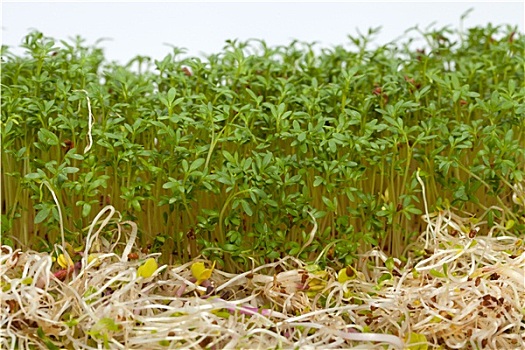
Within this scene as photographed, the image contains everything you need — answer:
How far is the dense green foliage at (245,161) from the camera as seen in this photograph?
151cm

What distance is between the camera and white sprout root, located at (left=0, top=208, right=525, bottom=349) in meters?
1.33

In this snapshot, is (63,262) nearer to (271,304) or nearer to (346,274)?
(271,304)

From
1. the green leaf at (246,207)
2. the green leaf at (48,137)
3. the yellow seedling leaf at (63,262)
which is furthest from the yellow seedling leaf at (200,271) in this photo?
the green leaf at (48,137)

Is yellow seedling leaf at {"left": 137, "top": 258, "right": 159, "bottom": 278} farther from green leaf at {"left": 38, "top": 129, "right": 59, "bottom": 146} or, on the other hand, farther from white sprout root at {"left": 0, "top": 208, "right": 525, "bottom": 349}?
green leaf at {"left": 38, "top": 129, "right": 59, "bottom": 146}

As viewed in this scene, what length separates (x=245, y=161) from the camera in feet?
4.92

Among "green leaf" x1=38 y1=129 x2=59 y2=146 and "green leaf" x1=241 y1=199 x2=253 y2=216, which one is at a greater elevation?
"green leaf" x1=38 y1=129 x2=59 y2=146

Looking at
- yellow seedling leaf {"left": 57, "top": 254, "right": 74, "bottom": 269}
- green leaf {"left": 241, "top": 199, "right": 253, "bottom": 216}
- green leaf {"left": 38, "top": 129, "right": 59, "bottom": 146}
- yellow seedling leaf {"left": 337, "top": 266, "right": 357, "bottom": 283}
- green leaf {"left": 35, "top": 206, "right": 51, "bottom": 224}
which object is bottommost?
yellow seedling leaf {"left": 57, "top": 254, "right": 74, "bottom": 269}

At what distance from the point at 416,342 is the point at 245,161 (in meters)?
0.47

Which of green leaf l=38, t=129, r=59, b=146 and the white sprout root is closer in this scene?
the white sprout root

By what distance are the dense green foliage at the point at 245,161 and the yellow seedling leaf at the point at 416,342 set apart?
0.24 metres

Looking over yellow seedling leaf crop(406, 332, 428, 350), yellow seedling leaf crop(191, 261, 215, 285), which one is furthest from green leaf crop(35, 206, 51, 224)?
yellow seedling leaf crop(406, 332, 428, 350)

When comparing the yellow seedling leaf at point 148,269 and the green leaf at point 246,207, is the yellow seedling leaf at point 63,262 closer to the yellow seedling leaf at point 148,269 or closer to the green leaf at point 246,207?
the yellow seedling leaf at point 148,269

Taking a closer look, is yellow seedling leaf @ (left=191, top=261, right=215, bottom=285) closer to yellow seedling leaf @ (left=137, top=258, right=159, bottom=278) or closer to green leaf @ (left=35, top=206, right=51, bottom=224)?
yellow seedling leaf @ (left=137, top=258, right=159, bottom=278)

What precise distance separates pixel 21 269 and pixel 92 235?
15cm
